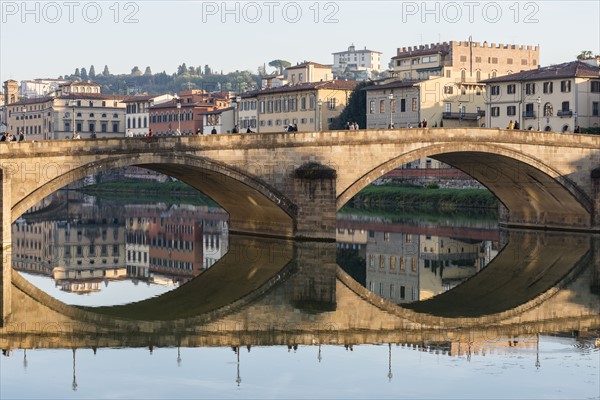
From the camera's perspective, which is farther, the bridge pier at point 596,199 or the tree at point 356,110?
the tree at point 356,110

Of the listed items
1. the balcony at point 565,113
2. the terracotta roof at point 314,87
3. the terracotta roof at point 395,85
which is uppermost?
the terracotta roof at point 314,87

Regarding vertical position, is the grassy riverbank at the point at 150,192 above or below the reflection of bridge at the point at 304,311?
above

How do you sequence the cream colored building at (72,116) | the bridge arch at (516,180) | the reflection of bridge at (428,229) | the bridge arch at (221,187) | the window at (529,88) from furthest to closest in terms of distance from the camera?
1. the cream colored building at (72,116)
2. the window at (529,88)
3. the reflection of bridge at (428,229)
4. the bridge arch at (516,180)
5. the bridge arch at (221,187)

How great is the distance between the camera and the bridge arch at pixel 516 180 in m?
47.7

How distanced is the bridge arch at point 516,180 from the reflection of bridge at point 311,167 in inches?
2.0

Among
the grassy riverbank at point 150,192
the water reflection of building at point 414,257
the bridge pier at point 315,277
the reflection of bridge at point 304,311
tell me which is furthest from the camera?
the grassy riverbank at point 150,192

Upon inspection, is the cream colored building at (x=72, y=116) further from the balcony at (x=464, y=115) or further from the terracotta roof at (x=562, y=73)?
the terracotta roof at (x=562, y=73)

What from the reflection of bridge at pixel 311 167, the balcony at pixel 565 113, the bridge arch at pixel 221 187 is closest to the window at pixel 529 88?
the balcony at pixel 565 113

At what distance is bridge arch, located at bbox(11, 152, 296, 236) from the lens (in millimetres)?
40406

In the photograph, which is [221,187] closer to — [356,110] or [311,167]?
[311,167]

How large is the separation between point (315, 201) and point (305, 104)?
53.6 m

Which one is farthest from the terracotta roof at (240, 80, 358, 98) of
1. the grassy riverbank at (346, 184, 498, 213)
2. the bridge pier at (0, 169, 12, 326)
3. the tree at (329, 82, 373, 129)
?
the bridge pier at (0, 169, 12, 326)

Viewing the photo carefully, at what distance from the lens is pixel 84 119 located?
132 m

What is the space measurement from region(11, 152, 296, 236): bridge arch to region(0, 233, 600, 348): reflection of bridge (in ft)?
12.6
